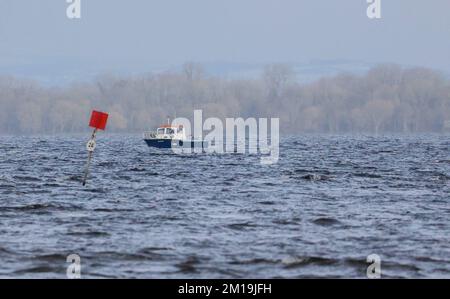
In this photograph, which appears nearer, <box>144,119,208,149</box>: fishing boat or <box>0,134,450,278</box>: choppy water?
<box>0,134,450,278</box>: choppy water

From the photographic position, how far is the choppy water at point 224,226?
72.6 feet

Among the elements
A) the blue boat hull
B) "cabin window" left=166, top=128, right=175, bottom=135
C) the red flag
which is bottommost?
the blue boat hull

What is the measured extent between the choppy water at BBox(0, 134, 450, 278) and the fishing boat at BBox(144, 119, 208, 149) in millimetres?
44664

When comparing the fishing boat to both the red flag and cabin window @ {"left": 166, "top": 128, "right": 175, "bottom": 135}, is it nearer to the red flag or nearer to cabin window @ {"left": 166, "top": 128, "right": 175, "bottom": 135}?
cabin window @ {"left": 166, "top": 128, "right": 175, "bottom": 135}

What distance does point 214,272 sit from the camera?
70.2ft

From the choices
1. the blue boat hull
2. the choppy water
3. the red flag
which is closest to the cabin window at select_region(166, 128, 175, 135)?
the blue boat hull

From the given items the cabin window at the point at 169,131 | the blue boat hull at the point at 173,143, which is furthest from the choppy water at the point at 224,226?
the cabin window at the point at 169,131

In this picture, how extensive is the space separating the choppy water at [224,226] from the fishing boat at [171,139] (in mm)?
44664

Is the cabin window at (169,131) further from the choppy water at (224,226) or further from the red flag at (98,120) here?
the red flag at (98,120)

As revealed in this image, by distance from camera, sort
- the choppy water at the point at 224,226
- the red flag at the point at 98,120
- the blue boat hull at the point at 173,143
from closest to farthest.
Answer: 1. the choppy water at the point at 224,226
2. the red flag at the point at 98,120
3. the blue boat hull at the point at 173,143

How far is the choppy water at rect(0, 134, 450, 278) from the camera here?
872 inches

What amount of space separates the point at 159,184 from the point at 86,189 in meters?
4.66
